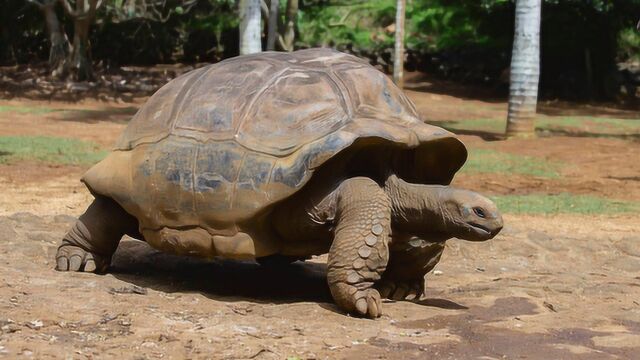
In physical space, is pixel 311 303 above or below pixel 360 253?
below

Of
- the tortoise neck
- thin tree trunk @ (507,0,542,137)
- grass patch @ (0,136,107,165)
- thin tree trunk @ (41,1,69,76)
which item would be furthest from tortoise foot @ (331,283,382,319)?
thin tree trunk @ (41,1,69,76)

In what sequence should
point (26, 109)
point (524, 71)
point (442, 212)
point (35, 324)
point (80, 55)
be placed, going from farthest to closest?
point (80, 55) → point (26, 109) → point (524, 71) → point (442, 212) → point (35, 324)

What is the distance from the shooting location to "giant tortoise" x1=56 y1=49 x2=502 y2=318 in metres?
4.86

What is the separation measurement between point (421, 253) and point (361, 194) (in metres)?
0.60

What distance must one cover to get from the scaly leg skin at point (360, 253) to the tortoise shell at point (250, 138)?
0.93ft

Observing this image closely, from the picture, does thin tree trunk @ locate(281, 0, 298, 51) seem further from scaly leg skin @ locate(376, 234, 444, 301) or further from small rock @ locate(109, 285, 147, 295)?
small rock @ locate(109, 285, 147, 295)

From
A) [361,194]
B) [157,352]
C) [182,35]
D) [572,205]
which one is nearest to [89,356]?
[157,352]

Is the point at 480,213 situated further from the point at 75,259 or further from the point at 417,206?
the point at 75,259

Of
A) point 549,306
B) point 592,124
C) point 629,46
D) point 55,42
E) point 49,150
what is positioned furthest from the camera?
point 629,46

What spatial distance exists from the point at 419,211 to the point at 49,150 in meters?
7.93

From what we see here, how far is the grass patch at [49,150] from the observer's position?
1141 centimetres

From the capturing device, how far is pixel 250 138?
4996mm

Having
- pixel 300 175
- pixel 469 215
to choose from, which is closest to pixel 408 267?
pixel 469 215

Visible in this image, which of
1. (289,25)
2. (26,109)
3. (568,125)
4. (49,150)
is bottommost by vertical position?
(568,125)
